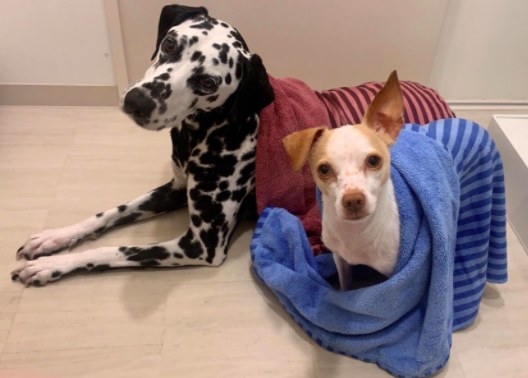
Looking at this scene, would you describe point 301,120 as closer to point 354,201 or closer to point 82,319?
point 354,201

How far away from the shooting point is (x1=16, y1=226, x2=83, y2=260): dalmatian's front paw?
67.7 inches

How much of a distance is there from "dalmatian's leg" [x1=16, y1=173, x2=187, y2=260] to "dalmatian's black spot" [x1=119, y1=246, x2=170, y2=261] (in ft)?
0.59

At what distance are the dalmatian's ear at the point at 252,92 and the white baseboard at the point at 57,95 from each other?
1.01 metres

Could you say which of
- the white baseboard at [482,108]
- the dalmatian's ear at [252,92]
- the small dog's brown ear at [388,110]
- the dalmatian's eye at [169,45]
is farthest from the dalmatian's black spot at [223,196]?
the white baseboard at [482,108]

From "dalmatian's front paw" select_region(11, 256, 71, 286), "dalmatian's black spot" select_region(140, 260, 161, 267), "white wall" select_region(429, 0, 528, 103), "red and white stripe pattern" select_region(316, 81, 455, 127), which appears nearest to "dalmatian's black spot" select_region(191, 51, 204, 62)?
"red and white stripe pattern" select_region(316, 81, 455, 127)

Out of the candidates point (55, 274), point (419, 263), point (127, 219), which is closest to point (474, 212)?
point (419, 263)

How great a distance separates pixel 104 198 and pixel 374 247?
1102 millimetres

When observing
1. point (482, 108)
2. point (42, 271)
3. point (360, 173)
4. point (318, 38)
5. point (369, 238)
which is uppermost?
point (360, 173)

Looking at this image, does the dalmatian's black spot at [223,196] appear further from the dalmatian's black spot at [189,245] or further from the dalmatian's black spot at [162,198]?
the dalmatian's black spot at [162,198]

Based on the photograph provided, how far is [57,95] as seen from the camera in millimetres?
2363

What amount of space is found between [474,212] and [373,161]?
57 cm

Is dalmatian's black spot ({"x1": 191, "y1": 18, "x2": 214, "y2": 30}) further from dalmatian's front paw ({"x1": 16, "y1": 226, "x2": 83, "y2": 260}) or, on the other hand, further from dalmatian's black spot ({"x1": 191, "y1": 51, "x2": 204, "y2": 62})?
dalmatian's front paw ({"x1": 16, "y1": 226, "x2": 83, "y2": 260})

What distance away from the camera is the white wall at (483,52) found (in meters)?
2.29

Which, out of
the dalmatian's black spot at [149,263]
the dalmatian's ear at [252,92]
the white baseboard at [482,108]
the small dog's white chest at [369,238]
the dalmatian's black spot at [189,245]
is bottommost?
the dalmatian's black spot at [149,263]
